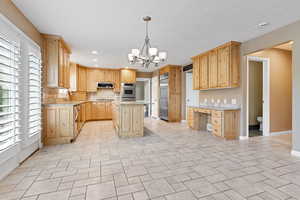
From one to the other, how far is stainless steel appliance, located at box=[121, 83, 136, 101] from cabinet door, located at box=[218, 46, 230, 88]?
4299 millimetres

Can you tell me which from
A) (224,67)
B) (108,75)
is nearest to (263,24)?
(224,67)

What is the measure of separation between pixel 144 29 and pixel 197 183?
9.59 ft

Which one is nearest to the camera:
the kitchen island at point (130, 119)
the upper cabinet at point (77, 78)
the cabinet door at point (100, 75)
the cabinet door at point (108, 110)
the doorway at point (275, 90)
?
the kitchen island at point (130, 119)

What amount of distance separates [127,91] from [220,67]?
449cm

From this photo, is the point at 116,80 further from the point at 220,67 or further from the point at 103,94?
the point at 220,67

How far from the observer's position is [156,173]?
2.05 metres

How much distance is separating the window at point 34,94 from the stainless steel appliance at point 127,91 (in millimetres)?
4302

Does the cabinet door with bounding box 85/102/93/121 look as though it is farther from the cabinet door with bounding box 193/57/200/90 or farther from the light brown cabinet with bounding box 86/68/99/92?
the cabinet door with bounding box 193/57/200/90

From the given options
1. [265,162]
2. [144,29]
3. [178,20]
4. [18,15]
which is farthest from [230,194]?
[18,15]

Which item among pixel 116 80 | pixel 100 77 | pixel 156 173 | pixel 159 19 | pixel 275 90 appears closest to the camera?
pixel 156 173

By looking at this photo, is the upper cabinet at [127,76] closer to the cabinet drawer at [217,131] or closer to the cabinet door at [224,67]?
the cabinet door at [224,67]

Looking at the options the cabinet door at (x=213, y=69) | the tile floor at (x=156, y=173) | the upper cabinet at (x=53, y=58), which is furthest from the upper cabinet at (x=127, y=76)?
the tile floor at (x=156, y=173)

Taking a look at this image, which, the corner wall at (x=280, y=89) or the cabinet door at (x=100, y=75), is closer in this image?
the corner wall at (x=280, y=89)

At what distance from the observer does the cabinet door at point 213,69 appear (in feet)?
13.7
